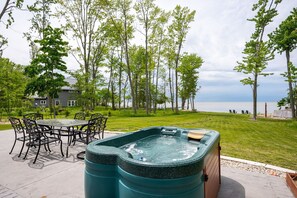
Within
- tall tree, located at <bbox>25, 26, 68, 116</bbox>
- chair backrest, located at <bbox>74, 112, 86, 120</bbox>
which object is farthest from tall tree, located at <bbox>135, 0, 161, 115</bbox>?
chair backrest, located at <bbox>74, 112, 86, 120</bbox>

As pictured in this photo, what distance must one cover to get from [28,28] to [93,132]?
16.9m

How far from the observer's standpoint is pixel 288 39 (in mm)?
15664

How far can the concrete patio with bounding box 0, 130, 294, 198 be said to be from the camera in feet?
9.64

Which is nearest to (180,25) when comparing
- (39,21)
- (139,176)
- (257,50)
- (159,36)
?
(159,36)

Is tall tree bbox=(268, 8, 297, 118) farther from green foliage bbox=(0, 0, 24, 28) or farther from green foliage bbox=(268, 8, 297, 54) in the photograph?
green foliage bbox=(0, 0, 24, 28)

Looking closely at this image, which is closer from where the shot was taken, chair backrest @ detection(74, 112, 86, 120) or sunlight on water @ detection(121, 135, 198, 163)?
sunlight on water @ detection(121, 135, 198, 163)

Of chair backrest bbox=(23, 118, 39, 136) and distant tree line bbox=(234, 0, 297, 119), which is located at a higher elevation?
distant tree line bbox=(234, 0, 297, 119)

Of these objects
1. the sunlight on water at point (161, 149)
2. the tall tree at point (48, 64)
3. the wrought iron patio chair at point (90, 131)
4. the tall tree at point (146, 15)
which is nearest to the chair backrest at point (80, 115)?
the wrought iron patio chair at point (90, 131)

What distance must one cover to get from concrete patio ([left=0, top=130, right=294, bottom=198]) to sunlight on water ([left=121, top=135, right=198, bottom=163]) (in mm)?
922

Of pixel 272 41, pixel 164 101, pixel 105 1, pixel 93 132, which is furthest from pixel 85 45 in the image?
pixel 164 101

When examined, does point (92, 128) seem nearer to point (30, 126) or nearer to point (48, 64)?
point (30, 126)

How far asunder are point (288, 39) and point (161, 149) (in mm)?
18160

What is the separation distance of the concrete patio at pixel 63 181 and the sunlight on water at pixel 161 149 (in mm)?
922

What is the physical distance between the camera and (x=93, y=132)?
530cm
